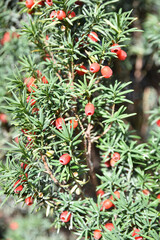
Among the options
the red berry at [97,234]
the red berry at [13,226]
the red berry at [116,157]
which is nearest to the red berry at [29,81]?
the red berry at [116,157]

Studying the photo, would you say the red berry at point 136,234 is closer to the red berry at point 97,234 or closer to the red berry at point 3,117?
the red berry at point 97,234

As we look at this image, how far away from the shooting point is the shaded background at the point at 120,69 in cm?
125

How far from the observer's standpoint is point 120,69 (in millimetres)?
1189

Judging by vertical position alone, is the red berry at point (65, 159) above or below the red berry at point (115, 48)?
below

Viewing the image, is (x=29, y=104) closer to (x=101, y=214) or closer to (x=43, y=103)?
(x=43, y=103)

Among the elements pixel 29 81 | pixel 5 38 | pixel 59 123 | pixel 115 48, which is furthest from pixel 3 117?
pixel 115 48

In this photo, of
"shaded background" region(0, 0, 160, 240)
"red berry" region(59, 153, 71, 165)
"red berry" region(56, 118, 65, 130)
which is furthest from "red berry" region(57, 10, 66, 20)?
"shaded background" region(0, 0, 160, 240)

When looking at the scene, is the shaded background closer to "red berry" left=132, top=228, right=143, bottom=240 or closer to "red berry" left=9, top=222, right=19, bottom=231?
"red berry" left=9, top=222, right=19, bottom=231

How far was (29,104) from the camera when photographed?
2.22 feet

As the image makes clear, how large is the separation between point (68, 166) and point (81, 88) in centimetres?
25

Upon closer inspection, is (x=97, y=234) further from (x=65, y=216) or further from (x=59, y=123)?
(x=59, y=123)

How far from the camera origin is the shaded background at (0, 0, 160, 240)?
125 cm

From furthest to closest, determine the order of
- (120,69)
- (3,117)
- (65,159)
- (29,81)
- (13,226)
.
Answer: (13,226), (3,117), (120,69), (29,81), (65,159)

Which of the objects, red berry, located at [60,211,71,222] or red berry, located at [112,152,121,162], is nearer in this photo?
red berry, located at [60,211,71,222]
